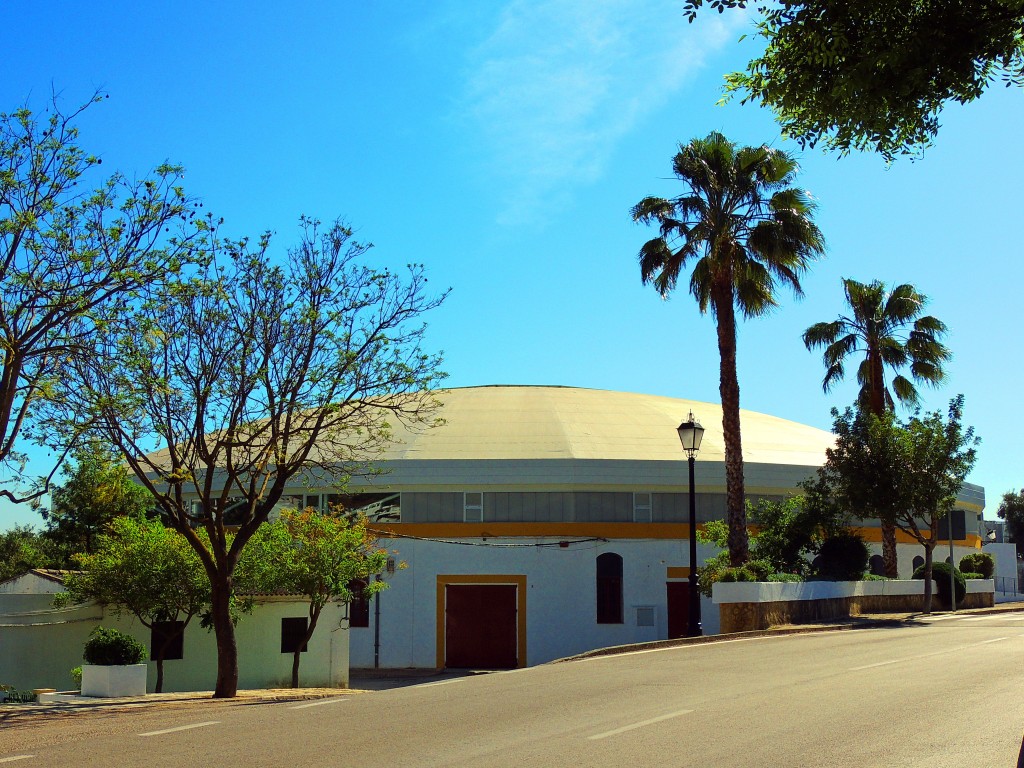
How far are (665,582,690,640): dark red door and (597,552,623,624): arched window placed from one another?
1628 millimetres

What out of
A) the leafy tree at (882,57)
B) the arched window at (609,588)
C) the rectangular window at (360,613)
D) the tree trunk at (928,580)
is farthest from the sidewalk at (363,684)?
the leafy tree at (882,57)

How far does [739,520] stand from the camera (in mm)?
26953

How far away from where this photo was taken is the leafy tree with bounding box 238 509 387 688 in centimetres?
2534

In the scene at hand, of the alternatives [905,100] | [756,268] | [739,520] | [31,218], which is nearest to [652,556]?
[739,520]

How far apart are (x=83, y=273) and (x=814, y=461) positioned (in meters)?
32.1

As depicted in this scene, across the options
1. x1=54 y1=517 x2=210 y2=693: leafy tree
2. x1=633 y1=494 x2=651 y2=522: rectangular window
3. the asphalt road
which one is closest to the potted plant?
the asphalt road

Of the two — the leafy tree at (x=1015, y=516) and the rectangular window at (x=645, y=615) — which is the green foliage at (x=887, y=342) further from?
the leafy tree at (x=1015, y=516)

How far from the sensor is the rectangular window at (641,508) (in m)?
36.5

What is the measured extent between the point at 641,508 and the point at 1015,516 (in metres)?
69.8

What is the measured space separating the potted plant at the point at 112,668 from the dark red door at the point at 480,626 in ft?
58.2

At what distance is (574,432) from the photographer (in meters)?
40.4

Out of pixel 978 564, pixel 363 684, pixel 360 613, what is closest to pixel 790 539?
pixel 363 684

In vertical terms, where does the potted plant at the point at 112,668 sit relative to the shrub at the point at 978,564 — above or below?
below

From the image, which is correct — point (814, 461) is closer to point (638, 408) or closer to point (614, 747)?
point (638, 408)
